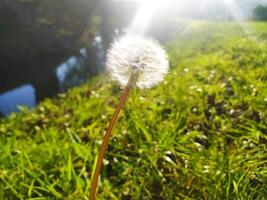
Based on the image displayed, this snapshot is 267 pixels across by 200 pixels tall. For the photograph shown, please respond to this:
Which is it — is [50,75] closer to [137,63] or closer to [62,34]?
[62,34]

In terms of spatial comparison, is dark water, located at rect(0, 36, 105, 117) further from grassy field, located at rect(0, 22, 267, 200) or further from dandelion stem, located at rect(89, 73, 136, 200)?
dandelion stem, located at rect(89, 73, 136, 200)

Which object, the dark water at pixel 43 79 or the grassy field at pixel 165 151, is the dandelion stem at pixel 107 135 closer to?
the grassy field at pixel 165 151

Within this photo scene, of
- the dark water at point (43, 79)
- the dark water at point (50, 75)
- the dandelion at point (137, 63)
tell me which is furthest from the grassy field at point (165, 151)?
the dark water at point (43, 79)

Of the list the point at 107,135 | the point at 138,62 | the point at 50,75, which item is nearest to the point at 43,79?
the point at 50,75

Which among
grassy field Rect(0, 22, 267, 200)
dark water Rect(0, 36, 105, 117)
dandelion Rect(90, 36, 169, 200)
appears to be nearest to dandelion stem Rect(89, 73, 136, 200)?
dandelion Rect(90, 36, 169, 200)

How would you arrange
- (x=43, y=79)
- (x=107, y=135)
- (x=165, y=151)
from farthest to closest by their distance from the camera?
(x=43, y=79) < (x=165, y=151) < (x=107, y=135)

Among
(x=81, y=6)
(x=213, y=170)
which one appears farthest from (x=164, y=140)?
(x=81, y=6)

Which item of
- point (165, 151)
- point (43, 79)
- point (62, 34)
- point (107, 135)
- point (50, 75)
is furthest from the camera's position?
point (62, 34)

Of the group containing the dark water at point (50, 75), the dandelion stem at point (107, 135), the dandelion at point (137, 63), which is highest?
the dandelion at point (137, 63)
